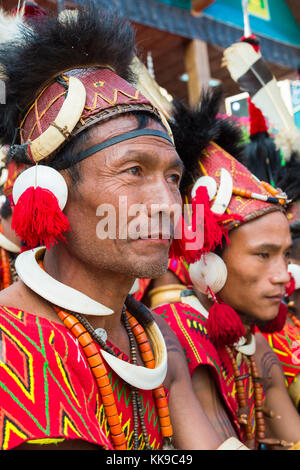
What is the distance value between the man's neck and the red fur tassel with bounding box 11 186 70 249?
0.11m

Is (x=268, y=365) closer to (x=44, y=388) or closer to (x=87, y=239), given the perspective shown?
(x=87, y=239)

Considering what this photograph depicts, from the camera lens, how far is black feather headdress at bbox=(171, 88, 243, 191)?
262 cm

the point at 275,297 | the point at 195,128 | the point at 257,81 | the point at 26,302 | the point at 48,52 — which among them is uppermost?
the point at 257,81

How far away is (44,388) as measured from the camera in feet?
4.39

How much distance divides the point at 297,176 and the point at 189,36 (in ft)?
10.1

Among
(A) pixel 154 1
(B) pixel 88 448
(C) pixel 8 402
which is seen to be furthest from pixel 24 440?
(A) pixel 154 1

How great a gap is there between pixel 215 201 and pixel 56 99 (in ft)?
3.47

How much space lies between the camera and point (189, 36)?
224 inches

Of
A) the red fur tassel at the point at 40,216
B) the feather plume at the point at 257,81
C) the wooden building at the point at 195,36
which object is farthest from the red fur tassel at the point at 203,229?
the wooden building at the point at 195,36

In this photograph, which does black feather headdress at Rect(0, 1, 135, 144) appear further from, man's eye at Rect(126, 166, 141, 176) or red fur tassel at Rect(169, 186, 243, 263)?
red fur tassel at Rect(169, 186, 243, 263)

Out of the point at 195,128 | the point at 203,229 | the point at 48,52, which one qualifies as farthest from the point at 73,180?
the point at 195,128

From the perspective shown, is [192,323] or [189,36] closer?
[192,323]

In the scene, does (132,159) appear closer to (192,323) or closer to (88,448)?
(88,448)

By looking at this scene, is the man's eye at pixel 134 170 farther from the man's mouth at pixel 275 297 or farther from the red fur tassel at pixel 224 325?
the man's mouth at pixel 275 297
